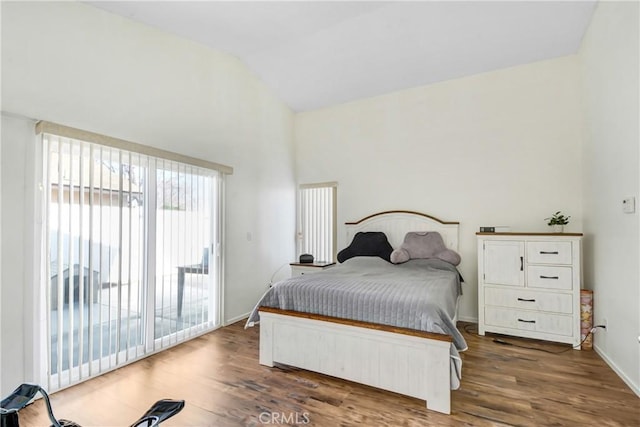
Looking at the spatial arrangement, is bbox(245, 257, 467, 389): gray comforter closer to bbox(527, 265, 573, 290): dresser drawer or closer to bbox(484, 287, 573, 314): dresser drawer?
bbox(484, 287, 573, 314): dresser drawer

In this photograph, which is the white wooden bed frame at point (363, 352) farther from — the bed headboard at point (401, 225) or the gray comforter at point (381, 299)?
the bed headboard at point (401, 225)

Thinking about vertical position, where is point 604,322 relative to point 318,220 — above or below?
below

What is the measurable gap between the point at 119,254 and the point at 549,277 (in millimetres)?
3941

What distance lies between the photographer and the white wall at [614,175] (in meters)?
2.08

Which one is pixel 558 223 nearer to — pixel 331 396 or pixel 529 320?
pixel 529 320

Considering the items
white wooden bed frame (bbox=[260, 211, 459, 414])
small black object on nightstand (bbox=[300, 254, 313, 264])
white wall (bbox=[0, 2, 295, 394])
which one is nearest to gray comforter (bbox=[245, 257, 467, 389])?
white wooden bed frame (bbox=[260, 211, 459, 414])

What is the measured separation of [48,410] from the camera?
0.75 metres

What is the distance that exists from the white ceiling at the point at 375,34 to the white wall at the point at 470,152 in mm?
270

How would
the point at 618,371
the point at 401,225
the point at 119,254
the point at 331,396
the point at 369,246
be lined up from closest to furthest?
the point at 331,396 < the point at 618,371 < the point at 119,254 < the point at 369,246 < the point at 401,225

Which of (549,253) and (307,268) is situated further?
(307,268)

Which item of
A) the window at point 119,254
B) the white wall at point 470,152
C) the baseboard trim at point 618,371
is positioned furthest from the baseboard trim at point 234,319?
the baseboard trim at point 618,371

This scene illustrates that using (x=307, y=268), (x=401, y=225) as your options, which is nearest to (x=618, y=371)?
(x=401, y=225)

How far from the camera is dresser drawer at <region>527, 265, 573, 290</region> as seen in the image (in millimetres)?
2916

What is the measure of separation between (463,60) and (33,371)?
471 cm
